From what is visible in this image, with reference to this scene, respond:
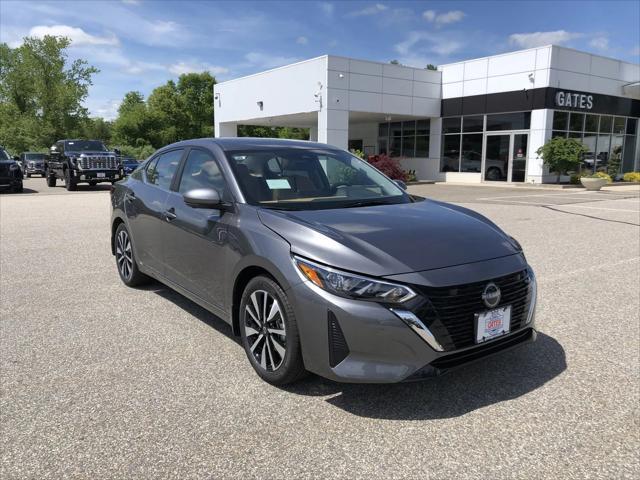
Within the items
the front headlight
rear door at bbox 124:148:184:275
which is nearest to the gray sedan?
the front headlight

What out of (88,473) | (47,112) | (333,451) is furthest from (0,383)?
(47,112)

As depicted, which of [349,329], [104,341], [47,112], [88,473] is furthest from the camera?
[47,112]

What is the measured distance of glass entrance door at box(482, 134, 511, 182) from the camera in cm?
2716

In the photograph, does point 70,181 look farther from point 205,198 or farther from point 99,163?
point 205,198

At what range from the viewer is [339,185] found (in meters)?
4.34

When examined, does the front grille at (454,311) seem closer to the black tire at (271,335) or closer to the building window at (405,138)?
the black tire at (271,335)

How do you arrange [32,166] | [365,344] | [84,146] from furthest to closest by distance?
[32,166] → [84,146] → [365,344]

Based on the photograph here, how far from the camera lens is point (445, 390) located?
3344 mm

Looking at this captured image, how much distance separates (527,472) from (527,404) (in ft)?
2.36

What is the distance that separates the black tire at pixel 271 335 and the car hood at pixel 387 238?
0.36 m

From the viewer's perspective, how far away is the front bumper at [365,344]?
9.28 feet

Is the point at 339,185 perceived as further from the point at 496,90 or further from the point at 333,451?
the point at 496,90

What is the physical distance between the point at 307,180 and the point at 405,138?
2964cm

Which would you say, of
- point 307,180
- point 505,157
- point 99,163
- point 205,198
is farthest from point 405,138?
point 205,198
